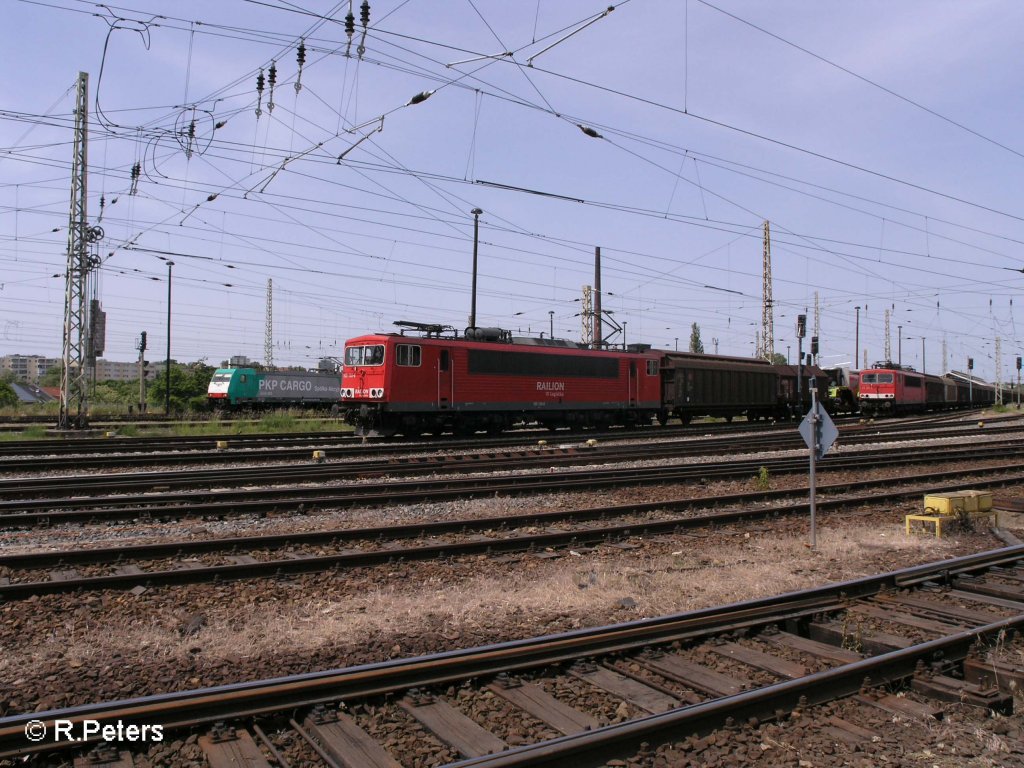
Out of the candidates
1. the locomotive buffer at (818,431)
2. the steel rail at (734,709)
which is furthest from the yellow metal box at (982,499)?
the steel rail at (734,709)

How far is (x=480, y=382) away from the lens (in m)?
23.9

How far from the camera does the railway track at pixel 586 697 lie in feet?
12.3

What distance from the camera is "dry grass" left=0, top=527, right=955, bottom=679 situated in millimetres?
5578

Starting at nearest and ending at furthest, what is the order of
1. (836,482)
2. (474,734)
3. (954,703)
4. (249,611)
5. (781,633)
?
(474,734), (954,703), (781,633), (249,611), (836,482)

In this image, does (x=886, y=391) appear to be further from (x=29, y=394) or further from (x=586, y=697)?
(x=29, y=394)

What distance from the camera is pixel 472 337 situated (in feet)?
82.1

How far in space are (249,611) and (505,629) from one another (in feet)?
7.52

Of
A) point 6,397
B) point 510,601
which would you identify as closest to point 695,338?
point 6,397

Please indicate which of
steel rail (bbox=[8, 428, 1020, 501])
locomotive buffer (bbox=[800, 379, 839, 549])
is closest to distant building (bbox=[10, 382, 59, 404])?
steel rail (bbox=[8, 428, 1020, 501])

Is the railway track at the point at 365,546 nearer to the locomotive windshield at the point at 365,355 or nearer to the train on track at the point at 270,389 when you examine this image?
the locomotive windshield at the point at 365,355

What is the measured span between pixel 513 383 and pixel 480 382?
1.42m

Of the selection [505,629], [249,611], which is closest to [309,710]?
[505,629]

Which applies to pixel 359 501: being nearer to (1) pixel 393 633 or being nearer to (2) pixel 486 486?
(2) pixel 486 486

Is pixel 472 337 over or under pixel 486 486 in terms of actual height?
over
